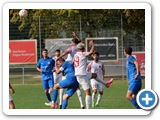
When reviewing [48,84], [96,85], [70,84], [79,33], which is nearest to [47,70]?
[48,84]

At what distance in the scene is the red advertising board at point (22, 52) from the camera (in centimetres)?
2288

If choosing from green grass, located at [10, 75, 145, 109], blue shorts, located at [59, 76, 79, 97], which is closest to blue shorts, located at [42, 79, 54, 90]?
green grass, located at [10, 75, 145, 109]

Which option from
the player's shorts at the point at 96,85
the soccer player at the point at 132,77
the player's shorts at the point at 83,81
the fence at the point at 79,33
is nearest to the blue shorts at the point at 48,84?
the player's shorts at the point at 96,85

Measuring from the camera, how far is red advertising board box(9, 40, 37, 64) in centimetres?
2288

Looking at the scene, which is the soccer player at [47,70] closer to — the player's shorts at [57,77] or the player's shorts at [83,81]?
the player's shorts at [57,77]

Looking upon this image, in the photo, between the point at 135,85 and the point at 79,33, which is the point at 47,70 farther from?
the point at 79,33

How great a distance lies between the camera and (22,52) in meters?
23.1

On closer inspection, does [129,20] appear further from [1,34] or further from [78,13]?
[1,34]

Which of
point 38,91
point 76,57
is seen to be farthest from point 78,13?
point 76,57

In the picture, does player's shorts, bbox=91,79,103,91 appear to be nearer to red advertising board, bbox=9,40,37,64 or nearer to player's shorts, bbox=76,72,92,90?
player's shorts, bbox=76,72,92,90

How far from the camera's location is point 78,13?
2436 centimetres

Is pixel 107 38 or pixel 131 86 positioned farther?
pixel 107 38

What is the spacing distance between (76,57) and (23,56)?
11155 millimetres

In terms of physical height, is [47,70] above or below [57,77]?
above
